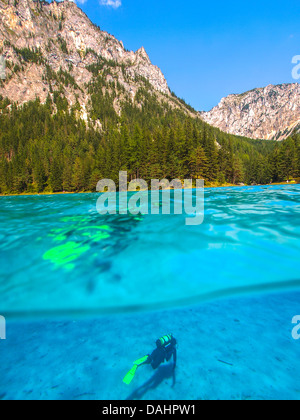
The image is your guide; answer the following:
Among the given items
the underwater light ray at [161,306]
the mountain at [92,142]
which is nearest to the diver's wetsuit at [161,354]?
the underwater light ray at [161,306]

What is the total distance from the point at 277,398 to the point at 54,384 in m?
3.65

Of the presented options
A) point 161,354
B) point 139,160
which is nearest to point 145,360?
point 161,354

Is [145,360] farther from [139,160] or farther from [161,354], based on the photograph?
[139,160]

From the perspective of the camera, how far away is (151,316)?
4.91 metres

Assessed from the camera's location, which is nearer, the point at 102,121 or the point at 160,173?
the point at 160,173

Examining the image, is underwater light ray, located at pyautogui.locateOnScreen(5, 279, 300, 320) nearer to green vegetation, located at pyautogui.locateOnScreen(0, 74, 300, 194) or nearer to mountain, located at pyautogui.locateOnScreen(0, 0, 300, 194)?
green vegetation, located at pyautogui.locateOnScreen(0, 74, 300, 194)

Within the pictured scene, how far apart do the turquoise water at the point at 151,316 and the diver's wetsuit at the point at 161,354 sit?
185 millimetres

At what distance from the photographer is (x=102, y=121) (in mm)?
166500

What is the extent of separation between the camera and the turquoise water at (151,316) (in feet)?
11.3

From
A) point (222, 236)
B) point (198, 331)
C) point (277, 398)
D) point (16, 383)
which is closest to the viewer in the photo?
point (277, 398)

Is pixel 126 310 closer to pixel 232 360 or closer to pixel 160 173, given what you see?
pixel 232 360

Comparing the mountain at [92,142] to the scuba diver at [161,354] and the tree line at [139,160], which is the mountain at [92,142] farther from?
the scuba diver at [161,354]

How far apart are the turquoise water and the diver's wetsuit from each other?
0.61ft

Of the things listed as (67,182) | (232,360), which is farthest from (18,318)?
(67,182)
